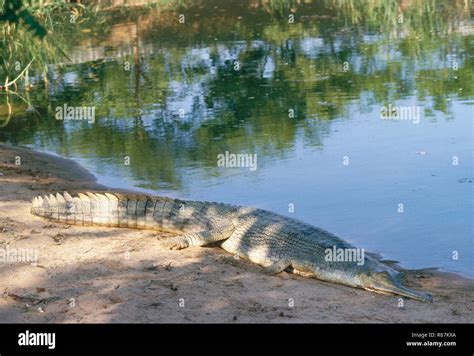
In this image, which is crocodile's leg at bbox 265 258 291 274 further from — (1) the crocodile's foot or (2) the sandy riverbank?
(1) the crocodile's foot

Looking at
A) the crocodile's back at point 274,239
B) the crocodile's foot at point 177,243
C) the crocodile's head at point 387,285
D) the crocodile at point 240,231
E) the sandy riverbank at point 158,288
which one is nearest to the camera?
Result: the sandy riverbank at point 158,288

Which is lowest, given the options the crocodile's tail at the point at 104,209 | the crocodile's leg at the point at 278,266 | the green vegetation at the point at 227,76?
the crocodile's leg at the point at 278,266

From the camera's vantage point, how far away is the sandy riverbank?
5398 mm

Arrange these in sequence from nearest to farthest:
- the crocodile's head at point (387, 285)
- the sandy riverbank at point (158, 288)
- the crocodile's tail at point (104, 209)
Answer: the sandy riverbank at point (158, 288)
the crocodile's head at point (387, 285)
the crocodile's tail at point (104, 209)

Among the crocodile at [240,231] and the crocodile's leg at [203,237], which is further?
the crocodile's leg at [203,237]

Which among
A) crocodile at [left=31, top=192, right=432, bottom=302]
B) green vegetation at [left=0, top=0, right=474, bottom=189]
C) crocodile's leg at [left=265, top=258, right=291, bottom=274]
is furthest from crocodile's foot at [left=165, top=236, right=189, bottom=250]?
green vegetation at [left=0, top=0, right=474, bottom=189]

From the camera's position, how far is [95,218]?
7645 millimetres

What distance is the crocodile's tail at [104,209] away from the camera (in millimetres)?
7617

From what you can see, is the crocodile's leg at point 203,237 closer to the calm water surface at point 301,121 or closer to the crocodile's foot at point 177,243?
the crocodile's foot at point 177,243

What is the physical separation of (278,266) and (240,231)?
632 mm

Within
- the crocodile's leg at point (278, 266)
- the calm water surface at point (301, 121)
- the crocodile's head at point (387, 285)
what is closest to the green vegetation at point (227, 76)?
the calm water surface at point (301, 121)

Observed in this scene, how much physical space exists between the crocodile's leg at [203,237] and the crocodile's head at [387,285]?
1521mm

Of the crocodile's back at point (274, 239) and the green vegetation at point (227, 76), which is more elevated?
the green vegetation at point (227, 76)
